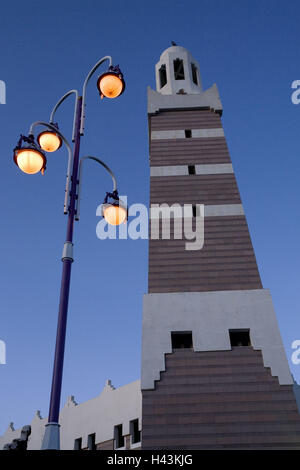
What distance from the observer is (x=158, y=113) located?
92.3 feet

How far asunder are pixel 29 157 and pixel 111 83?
332cm

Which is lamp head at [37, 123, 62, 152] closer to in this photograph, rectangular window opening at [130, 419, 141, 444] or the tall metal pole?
the tall metal pole

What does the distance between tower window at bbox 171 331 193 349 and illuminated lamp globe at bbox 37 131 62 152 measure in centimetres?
1002

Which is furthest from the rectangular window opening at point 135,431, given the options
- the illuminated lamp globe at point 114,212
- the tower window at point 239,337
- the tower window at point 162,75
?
the tower window at point 162,75

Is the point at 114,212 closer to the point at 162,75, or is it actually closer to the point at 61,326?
the point at 61,326

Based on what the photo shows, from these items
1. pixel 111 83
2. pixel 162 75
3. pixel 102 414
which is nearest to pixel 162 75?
pixel 162 75

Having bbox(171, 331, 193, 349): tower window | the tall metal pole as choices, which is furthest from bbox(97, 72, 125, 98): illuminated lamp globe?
bbox(171, 331, 193, 349): tower window

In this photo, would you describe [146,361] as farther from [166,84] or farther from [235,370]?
[166,84]

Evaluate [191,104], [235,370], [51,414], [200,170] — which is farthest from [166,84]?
[51,414]

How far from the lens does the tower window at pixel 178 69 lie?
32.3 metres

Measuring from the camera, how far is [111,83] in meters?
12.0

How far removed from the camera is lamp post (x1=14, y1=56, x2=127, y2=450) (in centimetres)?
805

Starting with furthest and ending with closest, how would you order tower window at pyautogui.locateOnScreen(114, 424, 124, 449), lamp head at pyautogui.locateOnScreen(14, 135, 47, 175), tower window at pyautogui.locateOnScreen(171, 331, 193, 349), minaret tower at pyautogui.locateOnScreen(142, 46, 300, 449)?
1. tower window at pyautogui.locateOnScreen(114, 424, 124, 449)
2. tower window at pyautogui.locateOnScreen(171, 331, 193, 349)
3. minaret tower at pyautogui.locateOnScreen(142, 46, 300, 449)
4. lamp head at pyautogui.locateOnScreen(14, 135, 47, 175)

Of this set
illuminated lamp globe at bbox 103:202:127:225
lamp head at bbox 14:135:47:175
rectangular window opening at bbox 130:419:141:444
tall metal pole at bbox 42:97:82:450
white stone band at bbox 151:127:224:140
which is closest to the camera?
tall metal pole at bbox 42:97:82:450
